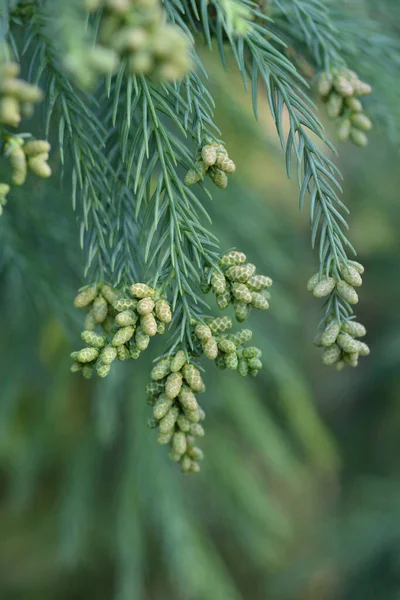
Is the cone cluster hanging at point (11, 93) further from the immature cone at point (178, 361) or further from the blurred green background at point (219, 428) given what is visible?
the blurred green background at point (219, 428)

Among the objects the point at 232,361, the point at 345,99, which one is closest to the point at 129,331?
the point at 232,361

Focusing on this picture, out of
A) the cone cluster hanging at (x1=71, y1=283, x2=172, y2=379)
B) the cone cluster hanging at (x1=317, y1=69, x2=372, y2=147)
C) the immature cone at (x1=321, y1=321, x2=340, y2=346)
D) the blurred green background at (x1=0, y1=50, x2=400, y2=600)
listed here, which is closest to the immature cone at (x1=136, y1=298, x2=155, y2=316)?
the cone cluster hanging at (x1=71, y1=283, x2=172, y2=379)

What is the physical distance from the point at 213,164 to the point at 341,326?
0.75 ft

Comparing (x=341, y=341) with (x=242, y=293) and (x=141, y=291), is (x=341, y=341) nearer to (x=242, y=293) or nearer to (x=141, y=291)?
(x=242, y=293)

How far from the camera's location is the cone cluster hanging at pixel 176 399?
616mm

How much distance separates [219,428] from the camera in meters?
2.01

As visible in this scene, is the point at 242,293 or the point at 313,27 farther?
the point at 313,27

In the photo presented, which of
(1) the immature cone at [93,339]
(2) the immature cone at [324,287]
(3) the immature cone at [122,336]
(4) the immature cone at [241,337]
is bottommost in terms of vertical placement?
(1) the immature cone at [93,339]

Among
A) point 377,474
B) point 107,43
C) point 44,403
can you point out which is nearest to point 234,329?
point 44,403

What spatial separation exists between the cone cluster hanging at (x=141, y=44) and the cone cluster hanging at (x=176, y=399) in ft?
0.96

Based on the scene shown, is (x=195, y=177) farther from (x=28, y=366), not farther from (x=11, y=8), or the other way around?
(x=28, y=366)

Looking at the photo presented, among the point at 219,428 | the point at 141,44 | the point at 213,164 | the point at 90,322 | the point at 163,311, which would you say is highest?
the point at 141,44

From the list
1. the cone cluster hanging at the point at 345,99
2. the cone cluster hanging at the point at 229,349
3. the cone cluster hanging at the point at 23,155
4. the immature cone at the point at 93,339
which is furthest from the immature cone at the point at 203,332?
the cone cluster hanging at the point at 345,99

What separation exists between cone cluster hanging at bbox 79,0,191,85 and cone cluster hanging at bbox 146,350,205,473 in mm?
293
